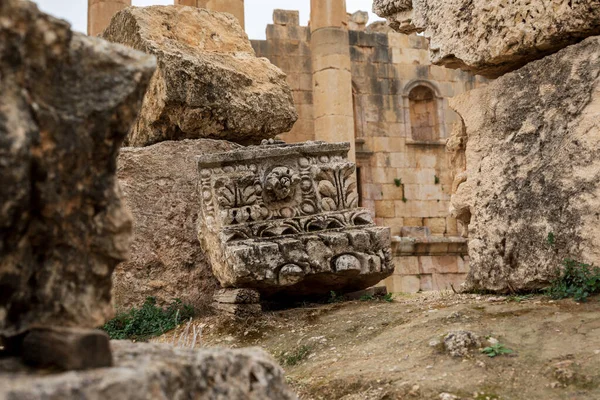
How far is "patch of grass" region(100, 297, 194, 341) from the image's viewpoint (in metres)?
5.04

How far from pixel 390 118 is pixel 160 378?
19106mm

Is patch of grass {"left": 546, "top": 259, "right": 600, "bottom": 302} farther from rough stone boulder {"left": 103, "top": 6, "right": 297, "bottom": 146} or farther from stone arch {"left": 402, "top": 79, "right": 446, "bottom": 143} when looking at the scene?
stone arch {"left": 402, "top": 79, "right": 446, "bottom": 143}

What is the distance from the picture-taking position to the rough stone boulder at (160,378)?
1.26 meters

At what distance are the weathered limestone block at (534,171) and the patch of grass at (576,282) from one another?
0.06 metres

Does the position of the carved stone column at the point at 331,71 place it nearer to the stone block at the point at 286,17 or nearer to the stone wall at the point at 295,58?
the stone wall at the point at 295,58

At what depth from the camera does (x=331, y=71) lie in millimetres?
16906

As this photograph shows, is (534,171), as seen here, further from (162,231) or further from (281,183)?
(162,231)

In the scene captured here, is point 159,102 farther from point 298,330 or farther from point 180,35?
point 298,330

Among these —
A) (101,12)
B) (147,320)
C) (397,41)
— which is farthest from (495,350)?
(397,41)

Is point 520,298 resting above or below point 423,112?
below

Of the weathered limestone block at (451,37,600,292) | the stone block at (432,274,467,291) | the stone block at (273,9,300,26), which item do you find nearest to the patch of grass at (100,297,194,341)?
the weathered limestone block at (451,37,600,292)

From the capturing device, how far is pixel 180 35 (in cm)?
633

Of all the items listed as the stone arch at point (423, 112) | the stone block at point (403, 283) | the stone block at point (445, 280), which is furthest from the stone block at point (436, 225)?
the stone block at point (403, 283)

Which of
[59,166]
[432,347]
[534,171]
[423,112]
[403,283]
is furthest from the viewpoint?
[423,112]
